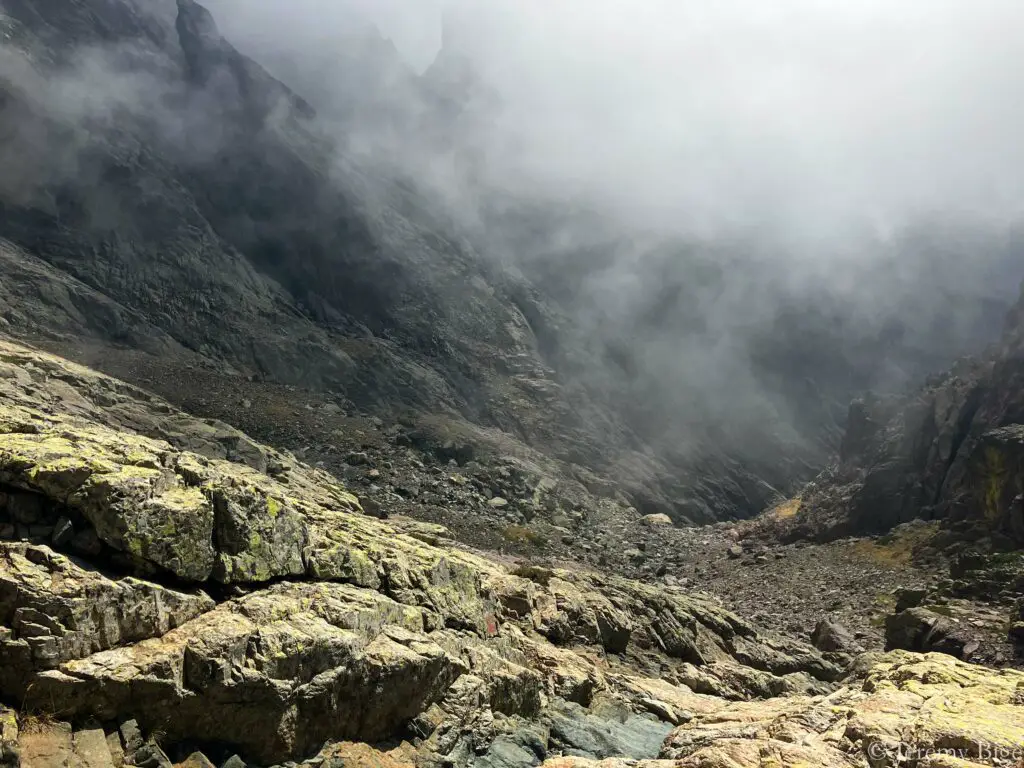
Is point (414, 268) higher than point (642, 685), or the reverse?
point (414, 268)

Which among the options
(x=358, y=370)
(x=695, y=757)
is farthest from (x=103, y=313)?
(x=695, y=757)

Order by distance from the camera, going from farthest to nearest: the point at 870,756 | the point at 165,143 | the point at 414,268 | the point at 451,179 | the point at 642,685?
the point at 451,179 < the point at 414,268 < the point at 165,143 < the point at 642,685 < the point at 870,756

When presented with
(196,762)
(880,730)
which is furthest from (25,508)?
(880,730)

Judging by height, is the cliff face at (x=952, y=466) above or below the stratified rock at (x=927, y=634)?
above

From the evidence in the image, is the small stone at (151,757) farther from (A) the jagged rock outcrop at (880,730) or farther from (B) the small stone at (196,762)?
(A) the jagged rock outcrop at (880,730)

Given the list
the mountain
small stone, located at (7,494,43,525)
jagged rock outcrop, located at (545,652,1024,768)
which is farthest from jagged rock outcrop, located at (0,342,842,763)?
the mountain

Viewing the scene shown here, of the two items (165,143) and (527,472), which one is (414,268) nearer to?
(165,143)

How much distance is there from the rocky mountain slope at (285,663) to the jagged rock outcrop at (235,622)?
1.7 inches

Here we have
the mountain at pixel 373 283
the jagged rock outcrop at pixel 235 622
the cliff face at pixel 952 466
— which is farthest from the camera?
the mountain at pixel 373 283

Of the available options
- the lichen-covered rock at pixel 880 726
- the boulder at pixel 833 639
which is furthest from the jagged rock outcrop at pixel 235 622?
the boulder at pixel 833 639

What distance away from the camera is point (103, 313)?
8888 cm

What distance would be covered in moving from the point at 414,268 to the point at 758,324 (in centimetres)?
11405

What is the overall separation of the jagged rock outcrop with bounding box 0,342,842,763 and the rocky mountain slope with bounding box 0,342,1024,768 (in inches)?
1.7

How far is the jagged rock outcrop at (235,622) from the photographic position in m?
11.4
